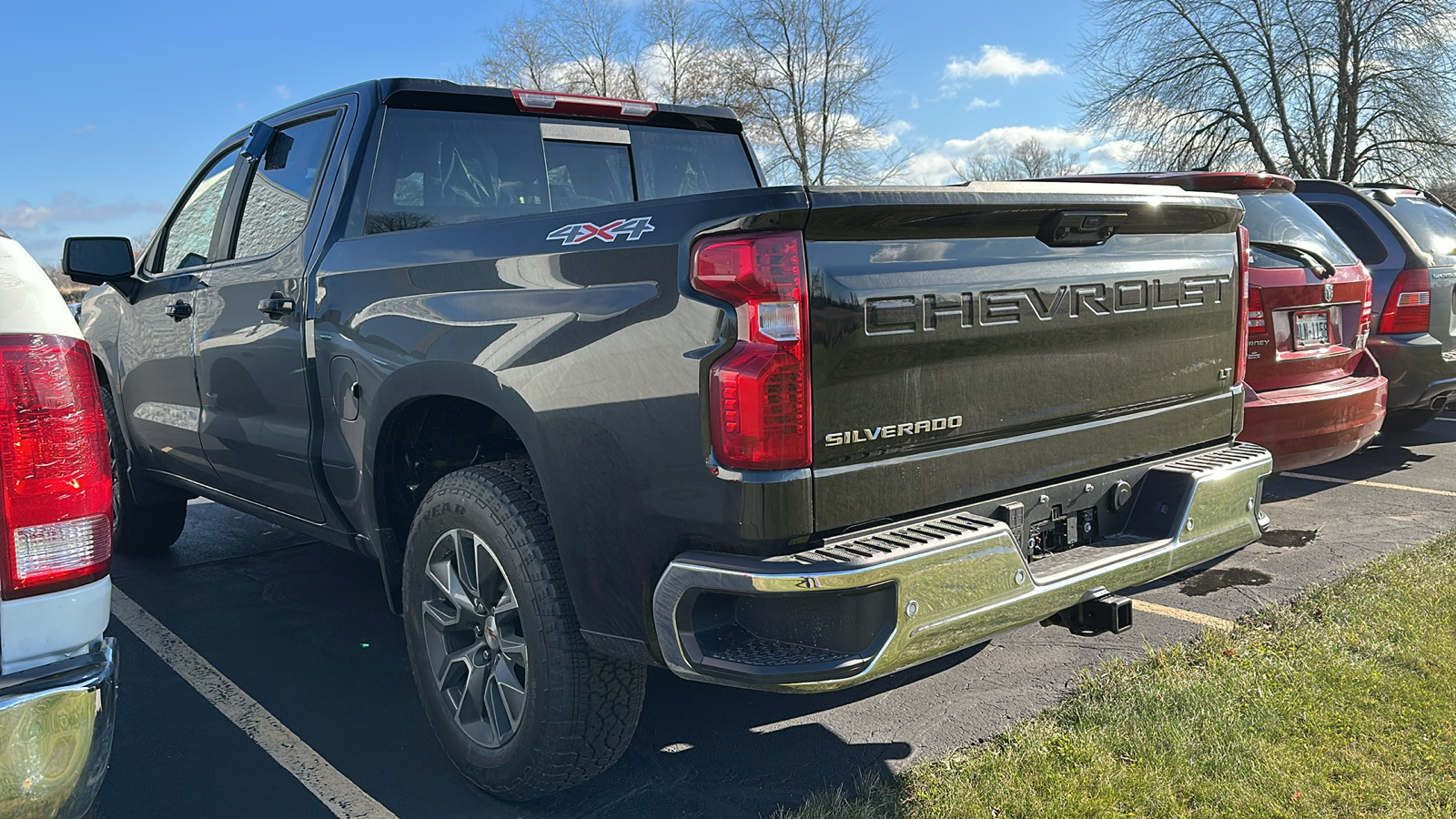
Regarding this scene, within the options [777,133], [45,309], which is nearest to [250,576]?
[45,309]

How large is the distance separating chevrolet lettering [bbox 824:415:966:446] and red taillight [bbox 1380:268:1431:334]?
5.49 metres

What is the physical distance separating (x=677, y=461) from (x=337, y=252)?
1736 mm

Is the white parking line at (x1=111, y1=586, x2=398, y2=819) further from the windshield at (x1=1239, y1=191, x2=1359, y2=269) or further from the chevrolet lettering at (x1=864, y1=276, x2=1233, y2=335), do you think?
the windshield at (x1=1239, y1=191, x2=1359, y2=269)

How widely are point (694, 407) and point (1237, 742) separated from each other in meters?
2.00

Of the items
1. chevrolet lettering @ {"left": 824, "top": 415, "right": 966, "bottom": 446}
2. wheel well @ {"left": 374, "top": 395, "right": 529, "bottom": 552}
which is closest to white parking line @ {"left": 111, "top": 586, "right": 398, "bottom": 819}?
wheel well @ {"left": 374, "top": 395, "right": 529, "bottom": 552}

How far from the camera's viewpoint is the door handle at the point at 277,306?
3662mm

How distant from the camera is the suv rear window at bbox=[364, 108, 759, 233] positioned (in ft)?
12.1

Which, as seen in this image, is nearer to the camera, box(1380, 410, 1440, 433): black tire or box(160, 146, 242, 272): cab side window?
box(160, 146, 242, 272): cab side window

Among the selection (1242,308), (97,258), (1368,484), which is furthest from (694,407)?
(1368,484)

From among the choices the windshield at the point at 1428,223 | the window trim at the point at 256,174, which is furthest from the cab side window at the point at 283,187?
the windshield at the point at 1428,223

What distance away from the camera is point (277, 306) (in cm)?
369

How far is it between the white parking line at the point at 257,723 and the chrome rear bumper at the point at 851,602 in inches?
48.6

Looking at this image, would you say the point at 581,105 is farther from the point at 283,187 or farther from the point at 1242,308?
the point at 1242,308

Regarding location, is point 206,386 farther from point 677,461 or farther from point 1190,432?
point 1190,432
